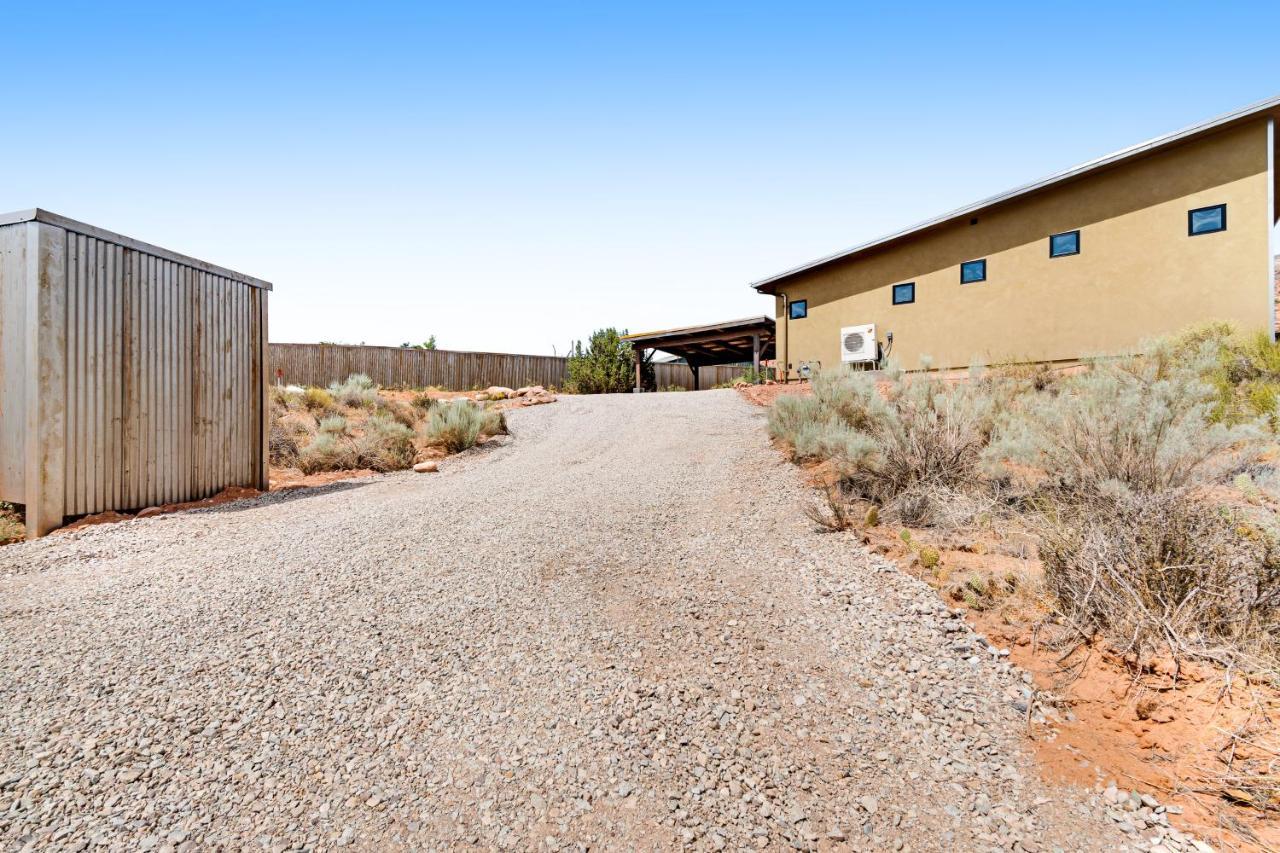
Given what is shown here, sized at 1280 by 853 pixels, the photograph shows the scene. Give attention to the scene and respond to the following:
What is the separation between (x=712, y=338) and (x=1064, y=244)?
10.1 meters

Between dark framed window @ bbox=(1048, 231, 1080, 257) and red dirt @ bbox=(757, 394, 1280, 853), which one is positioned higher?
dark framed window @ bbox=(1048, 231, 1080, 257)

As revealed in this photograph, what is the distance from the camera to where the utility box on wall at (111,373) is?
4.87 meters

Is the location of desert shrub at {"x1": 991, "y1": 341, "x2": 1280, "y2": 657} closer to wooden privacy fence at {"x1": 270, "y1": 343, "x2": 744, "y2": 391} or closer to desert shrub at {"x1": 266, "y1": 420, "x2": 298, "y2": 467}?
desert shrub at {"x1": 266, "y1": 420, "x2": 298, "y2": 467}

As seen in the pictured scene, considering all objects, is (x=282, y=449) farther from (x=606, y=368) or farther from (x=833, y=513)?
(x=606, y=368)

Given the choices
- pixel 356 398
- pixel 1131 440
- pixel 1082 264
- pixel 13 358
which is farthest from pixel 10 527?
pixel 1082 264

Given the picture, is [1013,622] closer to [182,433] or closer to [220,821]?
[220,821]

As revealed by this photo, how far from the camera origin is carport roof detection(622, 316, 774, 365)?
1852 cm

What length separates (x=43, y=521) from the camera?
15.9ft

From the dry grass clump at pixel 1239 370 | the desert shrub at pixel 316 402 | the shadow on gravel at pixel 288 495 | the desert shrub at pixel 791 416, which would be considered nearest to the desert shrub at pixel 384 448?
the shadow on gravel at pixel 288 495

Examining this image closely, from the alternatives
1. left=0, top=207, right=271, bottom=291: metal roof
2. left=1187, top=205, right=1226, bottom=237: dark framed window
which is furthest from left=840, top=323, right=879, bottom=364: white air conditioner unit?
left=0, top=207, right=271, bottom=291: metal roof

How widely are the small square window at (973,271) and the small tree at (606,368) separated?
11.6m

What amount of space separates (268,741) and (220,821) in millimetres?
353

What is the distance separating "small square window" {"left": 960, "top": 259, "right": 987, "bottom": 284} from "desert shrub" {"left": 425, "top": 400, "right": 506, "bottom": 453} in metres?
11.0

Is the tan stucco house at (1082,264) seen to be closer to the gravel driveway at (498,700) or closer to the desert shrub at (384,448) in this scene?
the gravel driveway at (498,700)
